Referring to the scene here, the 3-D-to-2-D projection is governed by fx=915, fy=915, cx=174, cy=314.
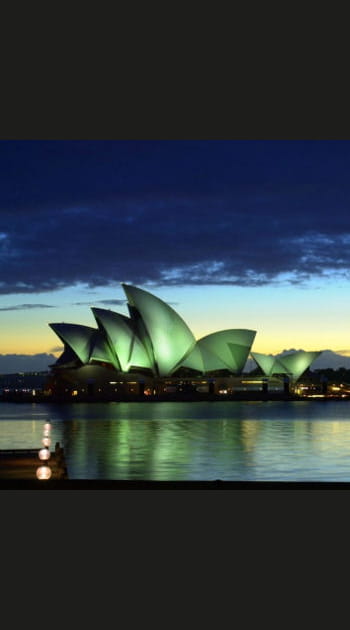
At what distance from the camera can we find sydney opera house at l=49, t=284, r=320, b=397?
55.9m

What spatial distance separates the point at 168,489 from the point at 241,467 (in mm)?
7402

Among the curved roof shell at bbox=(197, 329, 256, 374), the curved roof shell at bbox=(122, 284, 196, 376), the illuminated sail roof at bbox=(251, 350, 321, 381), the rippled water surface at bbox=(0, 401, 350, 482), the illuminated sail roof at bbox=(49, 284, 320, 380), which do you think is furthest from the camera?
the illuminated sail roof at bbox=(251, 350, 321, 381)

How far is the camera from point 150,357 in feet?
198

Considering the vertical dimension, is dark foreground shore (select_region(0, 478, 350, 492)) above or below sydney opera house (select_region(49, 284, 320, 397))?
below

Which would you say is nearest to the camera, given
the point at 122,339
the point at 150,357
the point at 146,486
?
the point at 146,486

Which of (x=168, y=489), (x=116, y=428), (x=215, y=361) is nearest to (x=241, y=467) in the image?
(x=168, y=489)

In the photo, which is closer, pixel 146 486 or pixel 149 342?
pixel 146 486

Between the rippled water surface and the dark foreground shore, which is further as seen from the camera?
the rippled water surface

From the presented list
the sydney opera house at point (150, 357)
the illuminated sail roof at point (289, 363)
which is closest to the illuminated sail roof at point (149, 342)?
the sydney opera house at point (150, 357)

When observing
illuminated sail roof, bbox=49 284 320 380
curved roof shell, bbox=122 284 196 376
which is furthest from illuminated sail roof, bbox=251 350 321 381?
curved roof shell, bbox=122 284 196 376

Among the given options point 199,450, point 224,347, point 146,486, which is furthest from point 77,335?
point 146,486

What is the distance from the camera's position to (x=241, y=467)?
730 inches

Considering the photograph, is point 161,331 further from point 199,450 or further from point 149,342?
point 199,450

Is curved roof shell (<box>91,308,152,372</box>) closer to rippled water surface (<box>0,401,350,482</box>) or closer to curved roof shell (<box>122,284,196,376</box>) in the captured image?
curved roof shell (<box>122,284,196,376</box>)
